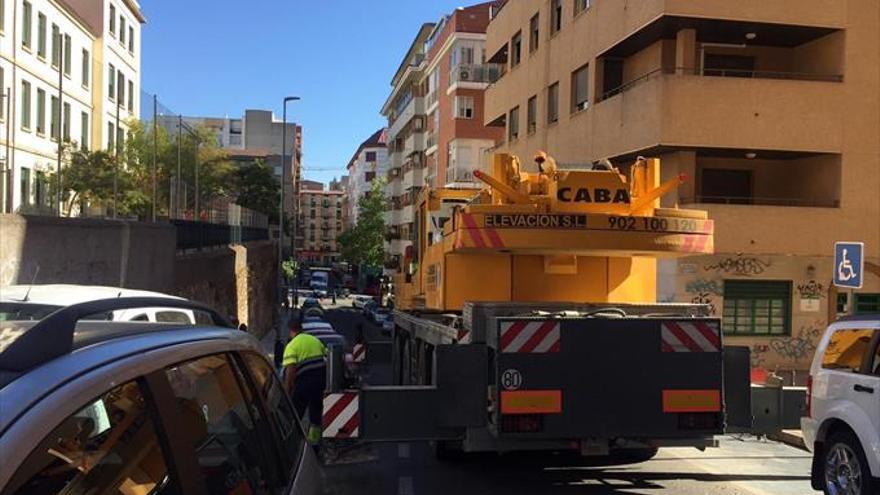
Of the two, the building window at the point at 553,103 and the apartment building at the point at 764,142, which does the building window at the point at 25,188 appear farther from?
the building window at the point at 553,103

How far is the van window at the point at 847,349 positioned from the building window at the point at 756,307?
1545cm

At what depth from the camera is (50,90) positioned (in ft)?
60.6

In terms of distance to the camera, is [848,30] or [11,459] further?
[848,30]

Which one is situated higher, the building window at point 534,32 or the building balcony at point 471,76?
the building balcony at point 471,76

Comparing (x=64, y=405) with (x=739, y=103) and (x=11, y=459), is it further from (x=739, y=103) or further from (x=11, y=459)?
(x=739, y=103)

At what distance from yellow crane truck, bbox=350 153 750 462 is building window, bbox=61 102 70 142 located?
26.9ft

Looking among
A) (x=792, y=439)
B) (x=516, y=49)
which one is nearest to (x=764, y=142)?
(x=792, y=439)

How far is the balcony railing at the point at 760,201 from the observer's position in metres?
22.1

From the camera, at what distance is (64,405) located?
1563 millimetres

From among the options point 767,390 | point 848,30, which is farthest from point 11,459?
point 848,30

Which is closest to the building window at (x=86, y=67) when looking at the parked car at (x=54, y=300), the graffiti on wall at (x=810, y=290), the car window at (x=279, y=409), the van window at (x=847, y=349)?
the parked car at (x=54, y=300)

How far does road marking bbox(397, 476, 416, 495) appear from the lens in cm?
761

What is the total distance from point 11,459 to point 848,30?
24.4 metres

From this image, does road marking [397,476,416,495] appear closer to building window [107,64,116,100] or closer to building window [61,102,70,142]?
building window [61,102,70,142]
